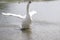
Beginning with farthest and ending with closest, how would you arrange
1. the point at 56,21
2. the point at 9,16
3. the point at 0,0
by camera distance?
1. the point at 0,0
2. the point at 9,16
3. the point at 56,21

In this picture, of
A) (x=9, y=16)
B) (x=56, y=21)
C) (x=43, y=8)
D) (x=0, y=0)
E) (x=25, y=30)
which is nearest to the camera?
(x=25, y=30)

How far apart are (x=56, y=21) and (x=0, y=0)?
99cm

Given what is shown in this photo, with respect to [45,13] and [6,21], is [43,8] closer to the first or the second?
[45,13]

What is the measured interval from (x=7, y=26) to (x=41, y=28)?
23cm

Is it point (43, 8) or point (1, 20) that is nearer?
point (1, 20)

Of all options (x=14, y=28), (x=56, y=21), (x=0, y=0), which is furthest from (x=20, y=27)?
(x=0, y=0)

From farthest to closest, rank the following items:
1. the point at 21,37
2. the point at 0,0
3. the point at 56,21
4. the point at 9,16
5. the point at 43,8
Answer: the point at 0,0, the point at 43,8, the point at 9,16, the point at 56,21, the point at 21,37

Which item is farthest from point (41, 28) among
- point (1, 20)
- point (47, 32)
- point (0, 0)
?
point (0, 0)

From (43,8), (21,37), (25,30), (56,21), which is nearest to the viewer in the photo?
(21,37)

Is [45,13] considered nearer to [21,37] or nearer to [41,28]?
[41,28]

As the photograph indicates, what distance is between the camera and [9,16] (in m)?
1.53

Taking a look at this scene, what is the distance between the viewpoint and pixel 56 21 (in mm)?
1376

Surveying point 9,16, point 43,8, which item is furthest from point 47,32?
point 43,8

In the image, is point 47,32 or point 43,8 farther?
point 43,8
